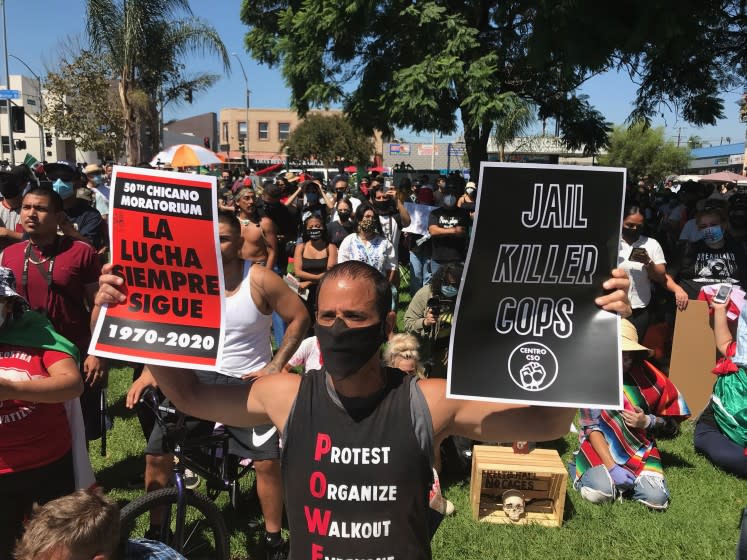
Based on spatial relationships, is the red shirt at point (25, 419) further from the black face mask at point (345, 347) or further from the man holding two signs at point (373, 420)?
the black face mask at point (345, 347)

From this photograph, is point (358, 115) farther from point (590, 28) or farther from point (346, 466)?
point (346, 466)

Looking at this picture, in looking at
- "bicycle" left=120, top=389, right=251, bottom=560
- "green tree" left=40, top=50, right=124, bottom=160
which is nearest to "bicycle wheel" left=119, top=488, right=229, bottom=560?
"bicycle" left=120, top=389, right=251, bottom=560

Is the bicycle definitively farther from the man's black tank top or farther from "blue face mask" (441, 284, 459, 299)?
"blue face mask" (441, 284, 459, 299)

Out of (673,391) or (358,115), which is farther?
(358,115)

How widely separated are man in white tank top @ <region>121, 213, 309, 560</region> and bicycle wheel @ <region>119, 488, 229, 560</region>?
301mm

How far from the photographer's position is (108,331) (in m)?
2.22

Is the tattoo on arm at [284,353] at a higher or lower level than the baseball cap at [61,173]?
lower

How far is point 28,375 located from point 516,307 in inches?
84.7

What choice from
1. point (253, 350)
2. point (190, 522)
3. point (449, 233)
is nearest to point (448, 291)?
point (253, 350)

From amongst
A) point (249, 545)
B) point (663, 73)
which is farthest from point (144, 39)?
point (249, 545)

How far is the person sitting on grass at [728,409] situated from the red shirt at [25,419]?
4911mm

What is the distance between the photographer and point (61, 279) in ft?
13.5

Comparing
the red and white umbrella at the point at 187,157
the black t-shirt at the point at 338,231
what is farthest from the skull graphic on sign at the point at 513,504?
the red and white umbrella at the point at 187,157

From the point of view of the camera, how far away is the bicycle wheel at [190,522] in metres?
3.28
